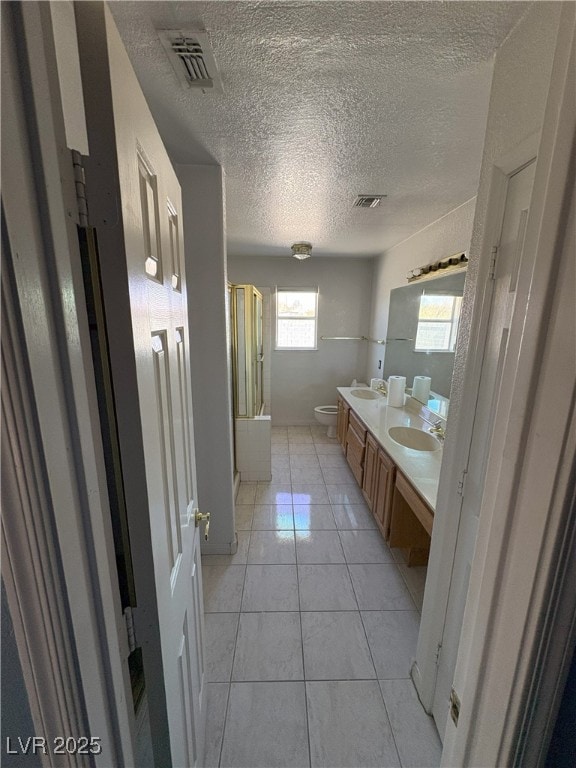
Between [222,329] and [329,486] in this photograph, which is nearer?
[222,329]

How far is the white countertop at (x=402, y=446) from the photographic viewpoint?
5.49ft

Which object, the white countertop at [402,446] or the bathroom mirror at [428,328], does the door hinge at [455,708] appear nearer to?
the white countertop at [402,446]

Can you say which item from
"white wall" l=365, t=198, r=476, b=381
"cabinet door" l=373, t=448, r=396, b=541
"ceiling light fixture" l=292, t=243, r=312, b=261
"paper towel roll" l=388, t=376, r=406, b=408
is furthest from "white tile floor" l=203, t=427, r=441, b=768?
"ceiling light fixture" l=292, t=243, r=312, b=261

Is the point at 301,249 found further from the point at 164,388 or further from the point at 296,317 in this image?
the point at 164,388

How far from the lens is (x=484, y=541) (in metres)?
0.58

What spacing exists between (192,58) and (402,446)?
2.30 meters

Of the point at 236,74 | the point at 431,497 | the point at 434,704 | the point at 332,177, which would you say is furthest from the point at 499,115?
the point at 434,704

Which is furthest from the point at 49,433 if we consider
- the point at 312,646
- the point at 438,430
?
the point at 438,430

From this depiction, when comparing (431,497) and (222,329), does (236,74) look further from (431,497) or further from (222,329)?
(431,497)

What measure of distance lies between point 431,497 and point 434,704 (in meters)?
0.86

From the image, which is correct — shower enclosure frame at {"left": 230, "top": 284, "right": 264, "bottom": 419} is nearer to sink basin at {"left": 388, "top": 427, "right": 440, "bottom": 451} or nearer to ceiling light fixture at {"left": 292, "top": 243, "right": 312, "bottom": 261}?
ceiling light fixture at {"left": 292, "top": 243, "right": 312, "bottom": 261}

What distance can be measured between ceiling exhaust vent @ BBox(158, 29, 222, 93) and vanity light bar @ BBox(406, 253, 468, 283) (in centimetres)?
179

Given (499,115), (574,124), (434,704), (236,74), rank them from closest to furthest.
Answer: (574,124) < (499,115) < (236,74) < (434,704)

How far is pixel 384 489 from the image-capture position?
222cm
